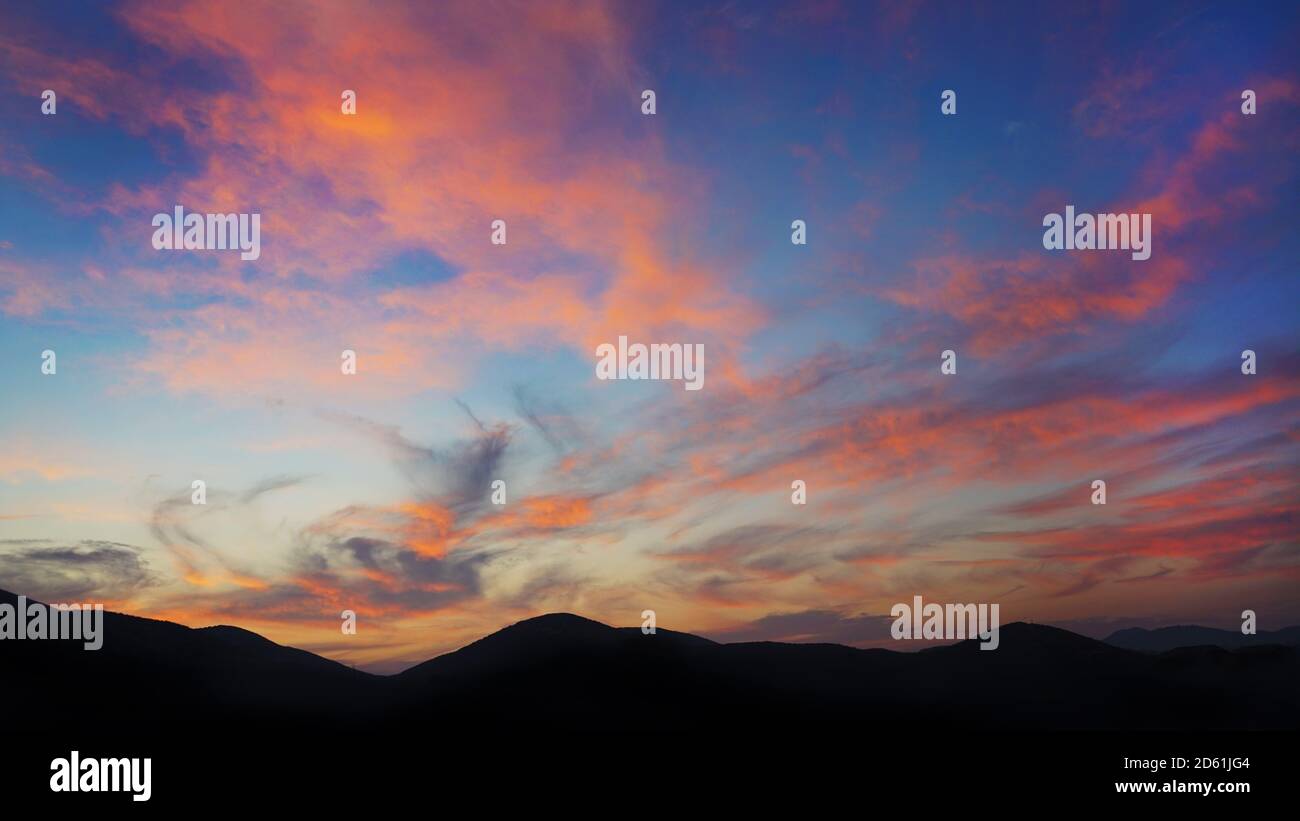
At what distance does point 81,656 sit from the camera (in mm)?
197750

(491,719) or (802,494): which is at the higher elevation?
(802,494)
